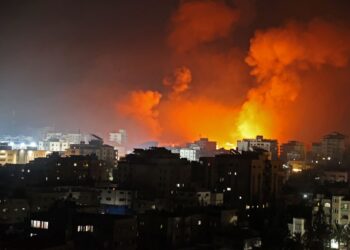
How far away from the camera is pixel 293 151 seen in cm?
2578

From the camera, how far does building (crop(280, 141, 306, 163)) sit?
83.4 ft

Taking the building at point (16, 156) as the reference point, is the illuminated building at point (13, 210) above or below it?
below

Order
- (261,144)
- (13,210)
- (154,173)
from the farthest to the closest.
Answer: (261,144) < (154,173) < (13,210)

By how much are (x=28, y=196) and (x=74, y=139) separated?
1828 cm

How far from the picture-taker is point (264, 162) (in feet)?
52.5

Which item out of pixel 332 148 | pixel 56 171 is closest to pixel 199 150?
pixel 332 148

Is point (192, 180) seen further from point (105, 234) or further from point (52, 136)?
point (52, 136)

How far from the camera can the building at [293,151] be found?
25.4 metres

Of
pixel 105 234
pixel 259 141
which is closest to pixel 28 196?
pixel 105 234

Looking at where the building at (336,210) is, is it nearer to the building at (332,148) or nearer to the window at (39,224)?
the window at (39,224)

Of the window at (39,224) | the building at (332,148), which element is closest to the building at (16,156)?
the building at (332,148)

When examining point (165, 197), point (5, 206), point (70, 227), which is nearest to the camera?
point (70, 227)

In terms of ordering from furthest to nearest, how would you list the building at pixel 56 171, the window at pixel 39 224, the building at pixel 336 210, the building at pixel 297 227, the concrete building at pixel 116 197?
the building at pixel 56 171 → the concrete building at pixel 116 197 → the building at pixel 336 210 → the building at pixel 297 227 → the window at pixel 39 224

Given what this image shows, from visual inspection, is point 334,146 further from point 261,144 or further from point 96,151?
point 96,151
